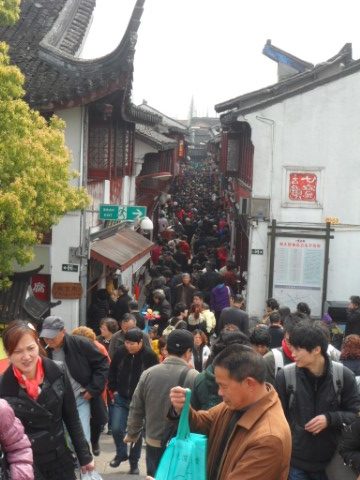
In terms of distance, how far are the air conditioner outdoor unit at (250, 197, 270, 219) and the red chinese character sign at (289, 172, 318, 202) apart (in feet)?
2.12

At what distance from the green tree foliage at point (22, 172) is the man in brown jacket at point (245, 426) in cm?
773

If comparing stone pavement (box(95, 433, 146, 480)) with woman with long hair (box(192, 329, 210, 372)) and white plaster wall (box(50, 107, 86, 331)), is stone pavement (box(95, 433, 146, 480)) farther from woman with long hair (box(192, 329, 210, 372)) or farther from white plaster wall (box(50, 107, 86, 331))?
white plaster wall (box(50, 107, 86, 331))

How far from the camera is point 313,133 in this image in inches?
795

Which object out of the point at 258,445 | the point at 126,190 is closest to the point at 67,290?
the point at 126,190

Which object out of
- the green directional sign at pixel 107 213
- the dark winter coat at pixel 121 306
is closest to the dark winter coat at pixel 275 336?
the dark winter coat at pixel 121 306

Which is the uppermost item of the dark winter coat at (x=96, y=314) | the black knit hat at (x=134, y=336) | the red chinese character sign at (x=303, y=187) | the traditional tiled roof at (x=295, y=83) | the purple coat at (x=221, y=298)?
the traditional tiled roof at (x=295, y=83)

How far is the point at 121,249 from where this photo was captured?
738 inches

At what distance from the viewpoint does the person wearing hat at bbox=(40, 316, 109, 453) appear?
7047mm

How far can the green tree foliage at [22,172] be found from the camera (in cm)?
1183

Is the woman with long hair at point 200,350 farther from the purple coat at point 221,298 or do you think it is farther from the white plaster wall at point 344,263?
the white plaster wall at point 344,263

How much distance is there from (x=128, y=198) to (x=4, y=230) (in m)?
13.6

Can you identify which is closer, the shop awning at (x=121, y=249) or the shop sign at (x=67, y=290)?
the shop sign at (x=67, y=290)

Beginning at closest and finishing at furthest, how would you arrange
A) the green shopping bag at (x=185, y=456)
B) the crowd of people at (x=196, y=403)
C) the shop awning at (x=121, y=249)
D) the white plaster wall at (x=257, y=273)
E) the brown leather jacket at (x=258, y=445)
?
the brown leather jacket at (x=258, y=445), the crowd of people at (x=196, y=403), the green shopping bag at (x=185, y=456), the shop awning at (x=121, y=249), the white plaster wall at (x=257, y=273)

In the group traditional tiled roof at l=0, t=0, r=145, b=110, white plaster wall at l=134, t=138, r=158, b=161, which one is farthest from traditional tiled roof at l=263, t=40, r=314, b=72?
traditional tiled roof at l=0, t=0, r=145, b=110
